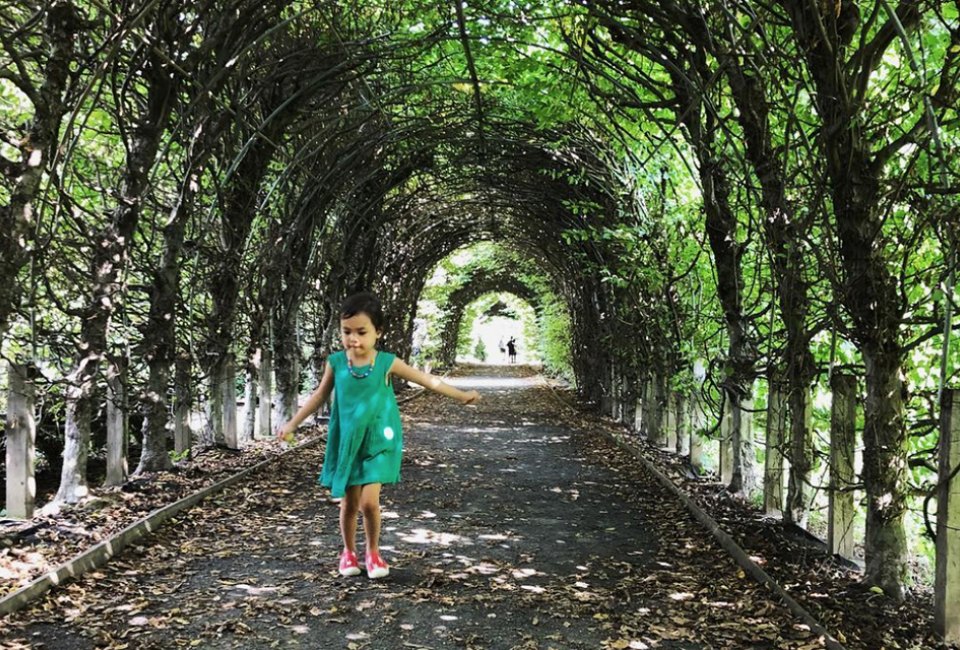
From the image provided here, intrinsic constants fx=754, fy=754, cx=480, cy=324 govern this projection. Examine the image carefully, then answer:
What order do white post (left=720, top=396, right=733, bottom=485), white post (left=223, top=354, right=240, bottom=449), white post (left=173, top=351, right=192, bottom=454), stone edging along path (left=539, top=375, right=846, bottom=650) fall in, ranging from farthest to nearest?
white post (left=223, top=354, right=240, bottom=449) < white post (left=173, top=351, right=192, bottom=454) < white post (left=720, top=396, right=733, bottom=485) < stone edging along path (left=539, top=375, right=846, bottom=650)

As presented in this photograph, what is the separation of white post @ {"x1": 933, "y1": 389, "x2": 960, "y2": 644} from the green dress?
2426 mm

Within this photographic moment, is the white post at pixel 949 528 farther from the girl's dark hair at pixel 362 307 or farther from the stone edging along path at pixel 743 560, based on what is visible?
the girl's dark hair at pixel 362 307

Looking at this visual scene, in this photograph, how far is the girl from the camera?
12.4 ft

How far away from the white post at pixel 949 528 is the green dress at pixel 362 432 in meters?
2.43

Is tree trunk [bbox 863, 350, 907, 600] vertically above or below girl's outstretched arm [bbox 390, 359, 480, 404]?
below

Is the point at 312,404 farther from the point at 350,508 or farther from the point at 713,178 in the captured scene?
the point at 713,178

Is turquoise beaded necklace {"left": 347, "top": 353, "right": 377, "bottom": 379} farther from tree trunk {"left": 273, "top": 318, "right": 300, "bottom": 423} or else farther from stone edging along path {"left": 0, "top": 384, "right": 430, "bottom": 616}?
tree trunk {"left": 273, "top": 318, "right": 300, "bottom": 423}

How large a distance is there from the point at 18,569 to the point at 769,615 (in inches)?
142

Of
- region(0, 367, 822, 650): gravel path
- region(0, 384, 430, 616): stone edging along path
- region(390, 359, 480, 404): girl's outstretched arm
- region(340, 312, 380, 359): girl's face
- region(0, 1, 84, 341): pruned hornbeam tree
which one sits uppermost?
region(0, 1, 84, 341): pruned hornbeam tree

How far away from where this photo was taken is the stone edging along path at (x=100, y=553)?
11.0ft

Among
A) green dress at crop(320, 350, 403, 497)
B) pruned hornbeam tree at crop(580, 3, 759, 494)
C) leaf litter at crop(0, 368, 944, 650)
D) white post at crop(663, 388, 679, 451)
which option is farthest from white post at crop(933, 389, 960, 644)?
white post at crop(663, 388, 679, 451)

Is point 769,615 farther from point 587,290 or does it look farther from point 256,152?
point 587,290

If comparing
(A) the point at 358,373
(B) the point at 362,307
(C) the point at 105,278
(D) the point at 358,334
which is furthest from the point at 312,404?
(C) the point at 105,278

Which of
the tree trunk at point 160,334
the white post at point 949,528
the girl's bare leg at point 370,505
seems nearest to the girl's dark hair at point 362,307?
the girl's bare leg at point 370,505
